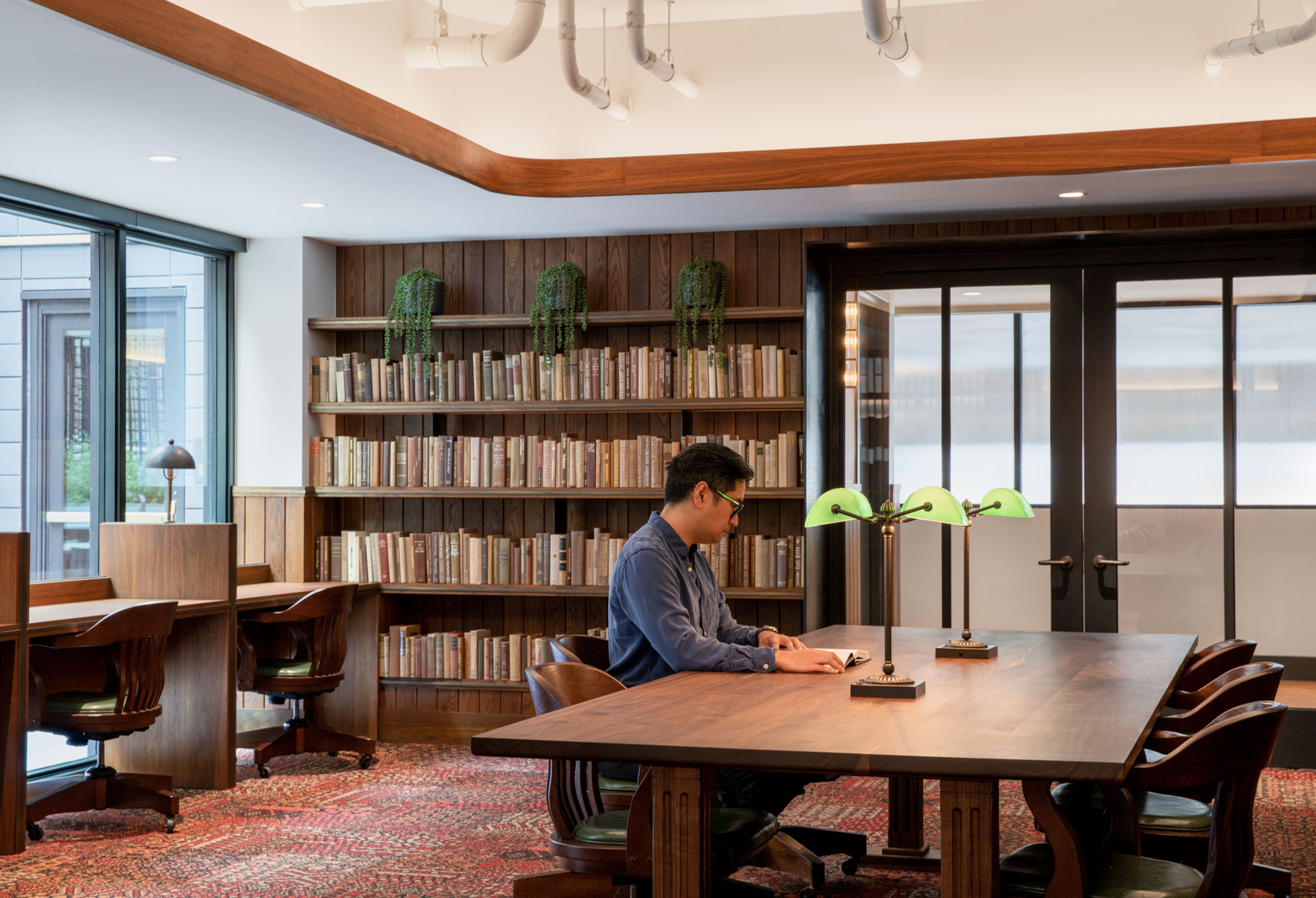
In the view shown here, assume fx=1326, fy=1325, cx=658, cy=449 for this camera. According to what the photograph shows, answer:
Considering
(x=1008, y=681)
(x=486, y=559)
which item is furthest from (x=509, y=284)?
(x=1008, y=681)

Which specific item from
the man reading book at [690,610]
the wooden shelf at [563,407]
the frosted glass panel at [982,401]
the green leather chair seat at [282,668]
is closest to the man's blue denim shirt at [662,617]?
the man reading book at [690,610]

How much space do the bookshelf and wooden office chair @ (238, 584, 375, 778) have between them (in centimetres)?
76

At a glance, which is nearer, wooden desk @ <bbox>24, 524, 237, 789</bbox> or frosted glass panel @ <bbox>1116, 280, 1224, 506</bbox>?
wooden desk @ <bbox>24, 524, 237, 789</bbox>

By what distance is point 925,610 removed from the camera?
6.90 meters

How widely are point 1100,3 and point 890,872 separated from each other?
3717mm

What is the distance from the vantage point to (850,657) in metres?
3.92

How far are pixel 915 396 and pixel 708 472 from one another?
10.0 ft

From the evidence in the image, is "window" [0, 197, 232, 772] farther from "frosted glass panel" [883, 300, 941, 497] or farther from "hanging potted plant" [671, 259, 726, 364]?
"frosted glass panel" [883, 300, 941, 497]

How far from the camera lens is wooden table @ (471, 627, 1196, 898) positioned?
2.55m

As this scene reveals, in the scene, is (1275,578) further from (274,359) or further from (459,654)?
(274,359)

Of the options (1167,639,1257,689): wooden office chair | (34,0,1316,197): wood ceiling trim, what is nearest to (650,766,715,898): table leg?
(1167,639,1257,689): wooden office chair

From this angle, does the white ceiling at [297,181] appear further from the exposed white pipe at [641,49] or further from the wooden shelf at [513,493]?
the wooden shelf at [513,493]

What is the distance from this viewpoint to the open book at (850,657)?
3856 millimetres

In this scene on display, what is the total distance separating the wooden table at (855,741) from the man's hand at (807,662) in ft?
0.62
